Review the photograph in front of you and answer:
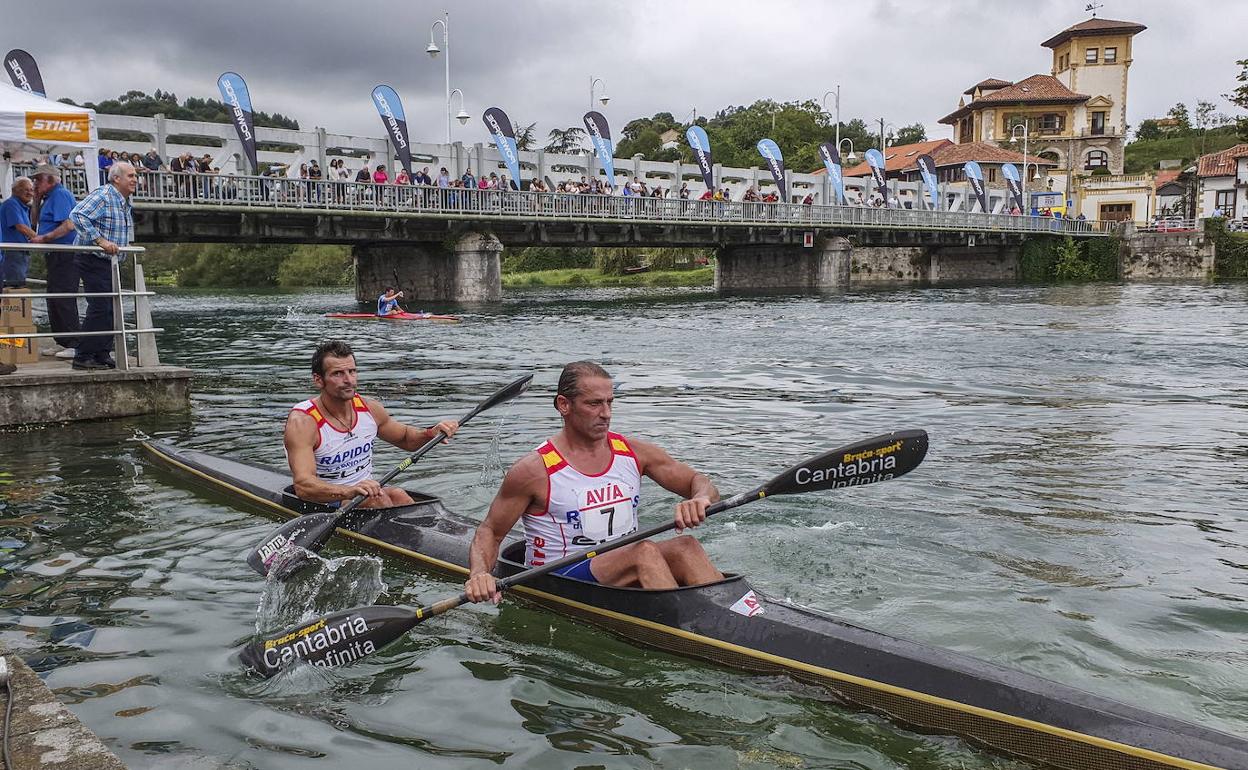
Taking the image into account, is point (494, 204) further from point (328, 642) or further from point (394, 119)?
point (328, 642)

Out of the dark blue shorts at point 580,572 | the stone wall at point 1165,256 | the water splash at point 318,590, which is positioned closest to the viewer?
the dark blue shorts at point 580,572

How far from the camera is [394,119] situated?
3953 centimetres

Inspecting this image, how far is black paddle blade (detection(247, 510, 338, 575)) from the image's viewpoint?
6.93 metres

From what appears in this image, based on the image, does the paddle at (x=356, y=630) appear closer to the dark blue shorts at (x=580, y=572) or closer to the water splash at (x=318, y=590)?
the dark blue shorts at (x=580, y=572)

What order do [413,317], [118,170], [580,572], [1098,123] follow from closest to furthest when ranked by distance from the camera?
[580,572], [118,170], [413,317], [1098,123]

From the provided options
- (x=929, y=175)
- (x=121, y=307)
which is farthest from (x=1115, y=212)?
(x=121, y=307)

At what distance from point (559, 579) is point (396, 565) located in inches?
72.7

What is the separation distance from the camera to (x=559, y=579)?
6.00m

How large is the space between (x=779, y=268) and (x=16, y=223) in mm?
50292

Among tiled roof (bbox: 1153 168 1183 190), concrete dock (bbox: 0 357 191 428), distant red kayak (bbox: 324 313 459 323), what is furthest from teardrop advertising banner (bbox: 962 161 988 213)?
concrete dock (bbox: 0 357 191 428)

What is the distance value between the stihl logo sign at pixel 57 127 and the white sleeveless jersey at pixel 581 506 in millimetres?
9272

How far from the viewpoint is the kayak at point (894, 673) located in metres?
3.97

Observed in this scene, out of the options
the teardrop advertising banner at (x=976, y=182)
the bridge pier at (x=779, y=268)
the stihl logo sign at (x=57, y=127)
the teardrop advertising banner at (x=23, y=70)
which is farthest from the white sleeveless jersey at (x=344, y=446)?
the teardrop advertising banner at (x=976, y=182)

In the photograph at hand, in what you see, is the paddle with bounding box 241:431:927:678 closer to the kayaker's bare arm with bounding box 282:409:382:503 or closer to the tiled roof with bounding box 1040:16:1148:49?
the kayaker's bare arm with bounding box 282:409:382:503
